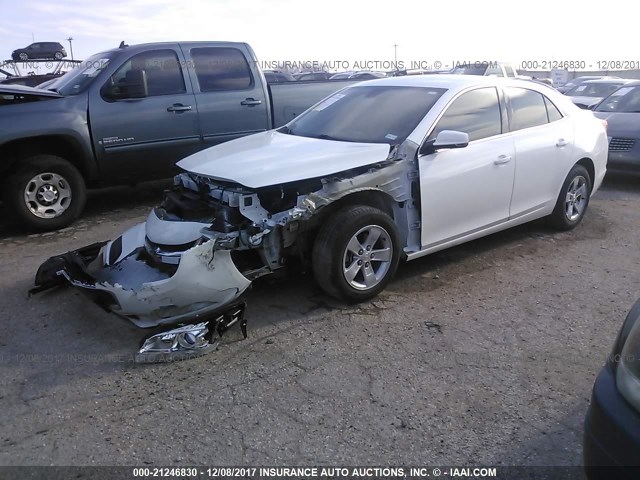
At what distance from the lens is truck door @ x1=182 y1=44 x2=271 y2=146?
23.2ft

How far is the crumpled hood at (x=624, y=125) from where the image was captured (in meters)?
8.46

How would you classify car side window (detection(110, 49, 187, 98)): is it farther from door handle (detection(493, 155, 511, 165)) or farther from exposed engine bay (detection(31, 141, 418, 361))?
door handle (detection(493, 155, 511, 165))

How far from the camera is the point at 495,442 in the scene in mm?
2783

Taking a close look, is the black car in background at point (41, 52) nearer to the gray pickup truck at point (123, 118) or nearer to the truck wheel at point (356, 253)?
the gray pickup truck at point (123, 118)

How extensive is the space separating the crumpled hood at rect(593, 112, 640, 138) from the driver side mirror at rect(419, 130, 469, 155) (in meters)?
5.44

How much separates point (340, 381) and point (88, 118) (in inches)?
181

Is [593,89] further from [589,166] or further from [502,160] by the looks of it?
[502,160]

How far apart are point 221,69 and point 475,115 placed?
12.2 feet

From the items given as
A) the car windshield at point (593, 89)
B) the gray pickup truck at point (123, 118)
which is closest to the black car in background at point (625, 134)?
the gray pickup truck at point (123, 118)

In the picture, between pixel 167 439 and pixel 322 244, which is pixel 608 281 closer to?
pixel 322 244

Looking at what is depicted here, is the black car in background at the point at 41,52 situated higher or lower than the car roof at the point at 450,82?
higher

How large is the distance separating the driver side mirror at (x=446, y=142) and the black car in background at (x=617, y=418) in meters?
2.36

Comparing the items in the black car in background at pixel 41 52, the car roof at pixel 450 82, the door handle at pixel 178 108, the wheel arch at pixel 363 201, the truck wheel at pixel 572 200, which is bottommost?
the truck wheel at pixel 572 200

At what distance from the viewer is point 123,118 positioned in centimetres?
652
